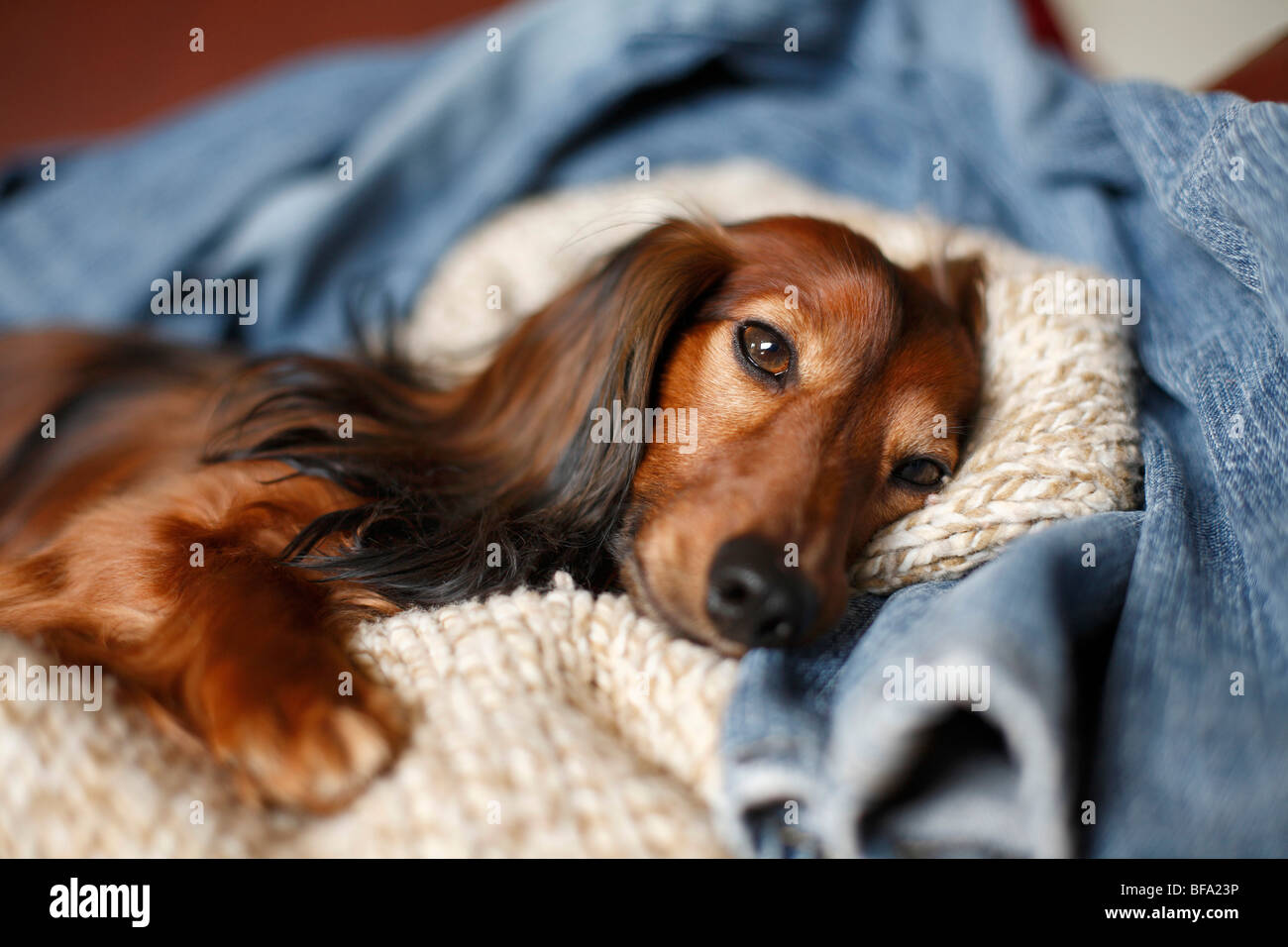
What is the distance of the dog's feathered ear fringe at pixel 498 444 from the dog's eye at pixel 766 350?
12 centimetres

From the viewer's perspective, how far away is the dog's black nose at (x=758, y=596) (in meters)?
1.00

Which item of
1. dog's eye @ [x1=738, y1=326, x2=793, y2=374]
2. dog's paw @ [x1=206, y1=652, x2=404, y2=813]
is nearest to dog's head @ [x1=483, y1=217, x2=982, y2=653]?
dog's eye @ [x1=738, y1=326, x2=793, y2=374]

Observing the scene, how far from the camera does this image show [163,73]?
306 centimetres

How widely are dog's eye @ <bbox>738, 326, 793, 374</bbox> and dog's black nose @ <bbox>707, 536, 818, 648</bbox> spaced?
1.22 ft

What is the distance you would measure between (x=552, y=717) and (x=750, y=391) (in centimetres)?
59

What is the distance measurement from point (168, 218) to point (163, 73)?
3.63ft

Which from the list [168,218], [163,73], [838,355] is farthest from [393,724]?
[163,73]

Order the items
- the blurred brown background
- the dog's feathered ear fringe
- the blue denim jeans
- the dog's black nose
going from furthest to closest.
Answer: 1. the blurred brown background
2. the dog's feathered ear fringe
3. the dog's black nose
4. the blue denim jeans

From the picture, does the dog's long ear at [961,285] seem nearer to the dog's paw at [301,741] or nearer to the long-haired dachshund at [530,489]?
the long-haired dachshund at [530,489]

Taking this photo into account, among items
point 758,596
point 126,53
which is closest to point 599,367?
point 758,596

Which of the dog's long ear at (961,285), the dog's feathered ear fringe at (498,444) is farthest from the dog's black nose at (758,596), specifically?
the dog's long ear at (961,285)

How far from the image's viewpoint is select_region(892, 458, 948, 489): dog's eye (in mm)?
1349

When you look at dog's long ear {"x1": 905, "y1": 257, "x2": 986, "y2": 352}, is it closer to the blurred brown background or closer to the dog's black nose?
the dog's black nose

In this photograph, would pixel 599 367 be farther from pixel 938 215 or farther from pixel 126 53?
pixel 126 53
